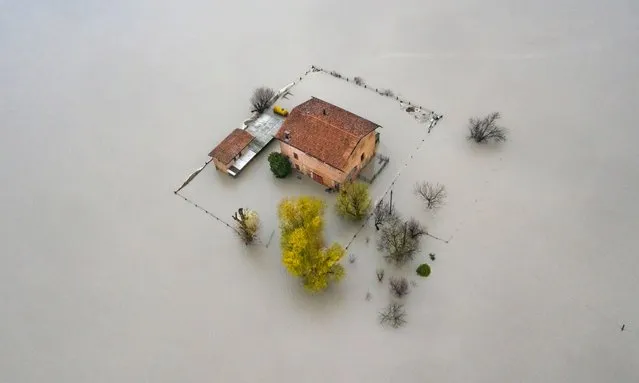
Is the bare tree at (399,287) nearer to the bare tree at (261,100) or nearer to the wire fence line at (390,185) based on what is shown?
the wire fence line at (390,185)

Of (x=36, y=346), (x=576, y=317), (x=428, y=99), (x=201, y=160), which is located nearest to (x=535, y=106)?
(x=428, y=99)

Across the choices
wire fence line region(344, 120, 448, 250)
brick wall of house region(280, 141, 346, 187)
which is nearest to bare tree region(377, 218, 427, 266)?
wire fence line region(344, 120, 448, 250)

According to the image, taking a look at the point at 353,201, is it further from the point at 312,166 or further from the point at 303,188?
the point at 303,188

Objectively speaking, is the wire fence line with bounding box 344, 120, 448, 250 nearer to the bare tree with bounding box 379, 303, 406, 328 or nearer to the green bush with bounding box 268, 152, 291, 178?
the bare tree with bounding box 379, 303, 406, 328

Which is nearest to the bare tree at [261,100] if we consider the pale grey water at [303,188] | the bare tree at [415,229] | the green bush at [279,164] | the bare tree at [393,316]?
the pale grey water at [303,188]

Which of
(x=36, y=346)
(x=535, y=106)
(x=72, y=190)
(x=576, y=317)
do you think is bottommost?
(x=36, y=346)

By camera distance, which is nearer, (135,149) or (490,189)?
(490,189)

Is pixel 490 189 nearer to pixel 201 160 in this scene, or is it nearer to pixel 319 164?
pixel 319 164
